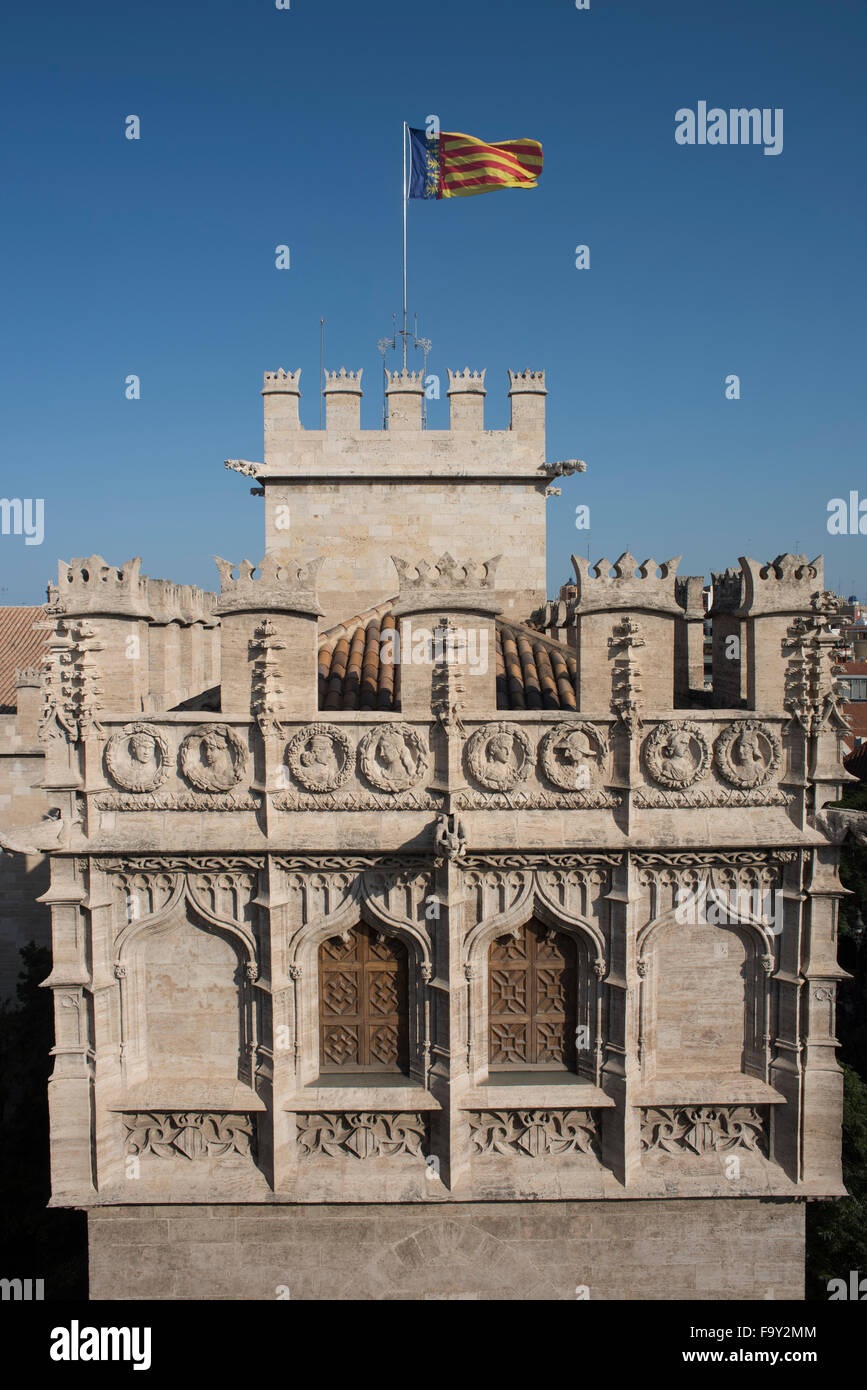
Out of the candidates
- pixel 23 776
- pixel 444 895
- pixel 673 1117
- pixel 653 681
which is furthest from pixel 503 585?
pixel 23 776

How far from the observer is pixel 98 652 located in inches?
469

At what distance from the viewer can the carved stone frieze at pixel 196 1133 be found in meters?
11.9

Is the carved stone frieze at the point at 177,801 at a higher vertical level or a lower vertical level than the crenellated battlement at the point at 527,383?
lower

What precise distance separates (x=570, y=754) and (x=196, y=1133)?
24.1 feet

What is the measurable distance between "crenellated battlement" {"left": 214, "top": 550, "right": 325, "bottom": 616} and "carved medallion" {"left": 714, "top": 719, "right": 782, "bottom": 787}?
5806 millimetres

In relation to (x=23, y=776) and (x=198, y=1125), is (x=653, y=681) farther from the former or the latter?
(x=23, y=776)

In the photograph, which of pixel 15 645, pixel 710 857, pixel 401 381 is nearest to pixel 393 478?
pixel 401 381

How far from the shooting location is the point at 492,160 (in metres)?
17.8

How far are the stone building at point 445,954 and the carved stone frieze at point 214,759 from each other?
4cm

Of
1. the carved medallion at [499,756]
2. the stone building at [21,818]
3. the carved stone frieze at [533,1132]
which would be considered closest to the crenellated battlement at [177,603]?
the carved medallion at [499,756]

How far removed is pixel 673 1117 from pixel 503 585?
415 inches

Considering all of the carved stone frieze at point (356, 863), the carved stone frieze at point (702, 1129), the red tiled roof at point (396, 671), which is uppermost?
the red tiled roof at point (396, 671)

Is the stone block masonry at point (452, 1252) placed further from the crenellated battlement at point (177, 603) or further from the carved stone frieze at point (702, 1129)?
the crenellated battlement at point (177, 603)

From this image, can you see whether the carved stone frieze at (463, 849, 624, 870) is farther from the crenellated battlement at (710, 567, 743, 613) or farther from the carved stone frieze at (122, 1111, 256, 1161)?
the carved stone frieze at (122, 1111, 256, 1161)
